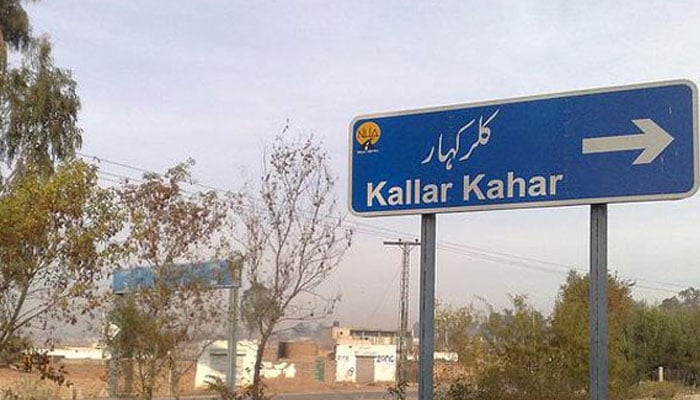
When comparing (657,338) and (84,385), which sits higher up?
(657,338)

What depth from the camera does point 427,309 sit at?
6297 mm

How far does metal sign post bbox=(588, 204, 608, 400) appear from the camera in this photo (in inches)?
220

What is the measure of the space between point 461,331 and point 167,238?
896cm

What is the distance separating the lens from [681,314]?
5644 cm

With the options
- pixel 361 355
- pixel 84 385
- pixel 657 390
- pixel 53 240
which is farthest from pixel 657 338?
pixel 53 240

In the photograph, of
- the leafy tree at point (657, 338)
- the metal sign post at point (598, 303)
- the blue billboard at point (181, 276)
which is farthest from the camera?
the leafy tree at point (657, 338)

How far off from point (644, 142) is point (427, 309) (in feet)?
5.56

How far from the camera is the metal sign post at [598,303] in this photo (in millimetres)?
5578

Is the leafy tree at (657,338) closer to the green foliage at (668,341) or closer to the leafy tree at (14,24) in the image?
the green foliage at (668,341)

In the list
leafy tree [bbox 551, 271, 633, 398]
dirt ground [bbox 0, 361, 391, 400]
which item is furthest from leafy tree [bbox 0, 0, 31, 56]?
leafy tree [bbox 551, 271, 633, 398]

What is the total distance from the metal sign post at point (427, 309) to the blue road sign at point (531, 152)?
17cm

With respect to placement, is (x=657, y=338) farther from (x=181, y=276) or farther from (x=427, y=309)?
(x=427, y=309)

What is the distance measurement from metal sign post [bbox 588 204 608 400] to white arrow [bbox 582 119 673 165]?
0.34 meters

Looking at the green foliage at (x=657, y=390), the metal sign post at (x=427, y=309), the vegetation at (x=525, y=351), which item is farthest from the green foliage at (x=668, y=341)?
the metal sign post at (x=427, y=309)
